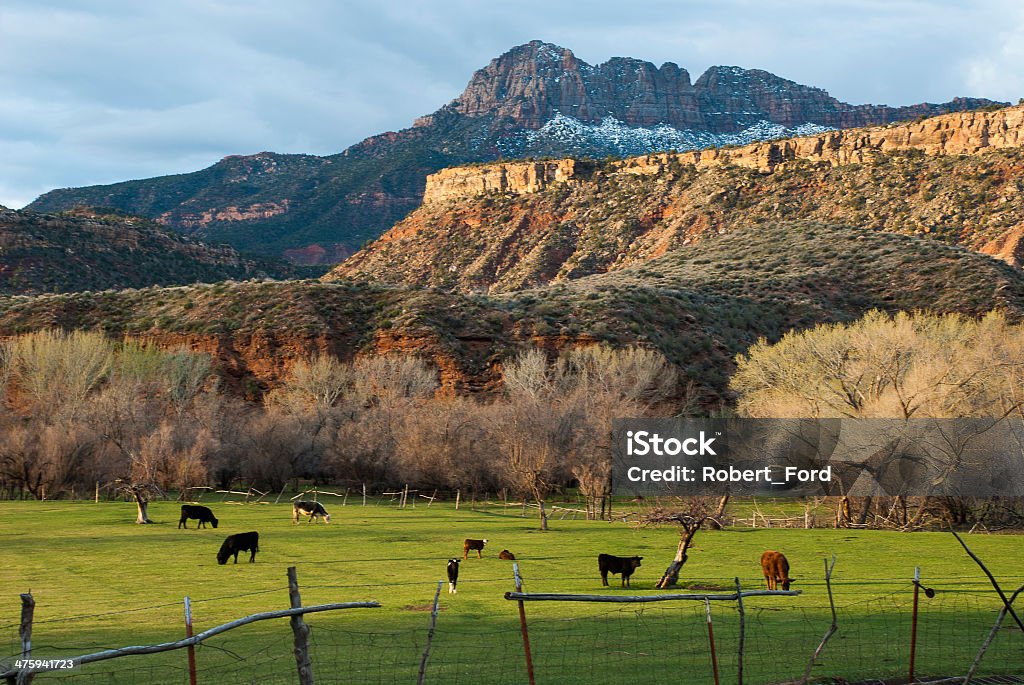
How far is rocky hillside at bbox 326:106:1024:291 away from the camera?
99438mm

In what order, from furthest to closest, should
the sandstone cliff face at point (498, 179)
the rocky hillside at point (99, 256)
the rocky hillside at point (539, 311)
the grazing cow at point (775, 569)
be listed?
1. the sandstone cliff face at point (498, 179)
2. the rocky hillside at point (99, 256)
3. the rocky hillside at point (539, 311)
4. the grazing cow at point (775, 569)

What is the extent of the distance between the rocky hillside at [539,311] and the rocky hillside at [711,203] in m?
13.2

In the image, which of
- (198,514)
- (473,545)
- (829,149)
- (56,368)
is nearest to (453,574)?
(473,545)

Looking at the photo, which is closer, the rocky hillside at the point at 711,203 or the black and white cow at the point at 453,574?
the black and white cow at the point at 453,574

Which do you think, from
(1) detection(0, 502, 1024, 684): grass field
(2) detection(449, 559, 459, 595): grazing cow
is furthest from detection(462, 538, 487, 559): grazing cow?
(2) detection(449, 559, 459, 595): grazing cow

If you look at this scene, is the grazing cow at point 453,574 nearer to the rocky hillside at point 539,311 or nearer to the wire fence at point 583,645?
the wire fence at point 583,645

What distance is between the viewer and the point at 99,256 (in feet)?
334

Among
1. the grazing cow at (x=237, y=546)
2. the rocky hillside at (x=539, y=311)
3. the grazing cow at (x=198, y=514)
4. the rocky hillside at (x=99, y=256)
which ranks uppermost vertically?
the rocky hillside at (x=99, y=256)

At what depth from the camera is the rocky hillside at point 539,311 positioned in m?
72.3

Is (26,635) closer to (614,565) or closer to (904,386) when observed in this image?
(614,565)

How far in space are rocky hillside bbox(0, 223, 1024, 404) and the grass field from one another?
132 ft

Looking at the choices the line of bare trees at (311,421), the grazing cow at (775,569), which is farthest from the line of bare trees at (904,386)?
the grazing cow at (775,569)

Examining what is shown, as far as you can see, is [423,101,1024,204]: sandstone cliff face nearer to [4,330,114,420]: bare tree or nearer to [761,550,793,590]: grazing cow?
[4,330,114,420]: bare tree

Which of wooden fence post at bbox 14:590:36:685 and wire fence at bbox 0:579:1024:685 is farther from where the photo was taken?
wire fence at bbox 0:579:1024:685
